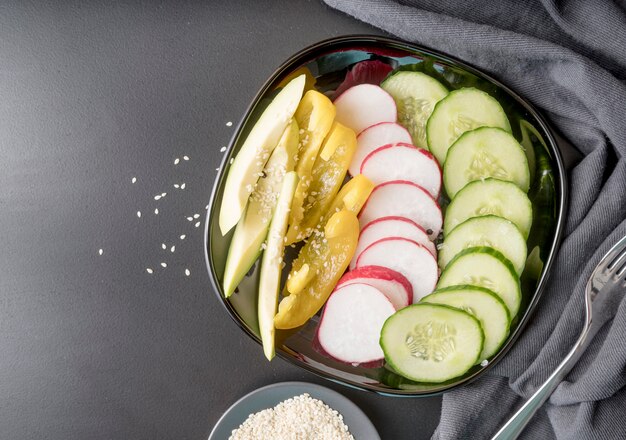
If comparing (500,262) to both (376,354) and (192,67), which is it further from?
(192,67)

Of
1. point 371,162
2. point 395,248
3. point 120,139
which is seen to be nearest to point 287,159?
point 371,162

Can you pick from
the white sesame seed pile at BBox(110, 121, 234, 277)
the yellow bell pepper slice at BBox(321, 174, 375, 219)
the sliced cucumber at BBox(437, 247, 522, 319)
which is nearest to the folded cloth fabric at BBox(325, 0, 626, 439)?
the sliced cucumber at BBox(437, 247, 522, 319)

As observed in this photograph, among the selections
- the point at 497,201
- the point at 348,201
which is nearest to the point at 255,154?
the point at 348,201

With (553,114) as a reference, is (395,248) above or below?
below

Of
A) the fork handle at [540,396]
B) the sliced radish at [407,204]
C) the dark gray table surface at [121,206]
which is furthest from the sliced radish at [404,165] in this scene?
the fork handle at [540,396]

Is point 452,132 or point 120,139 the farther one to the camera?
point 120,139

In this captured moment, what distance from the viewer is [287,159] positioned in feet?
5.66

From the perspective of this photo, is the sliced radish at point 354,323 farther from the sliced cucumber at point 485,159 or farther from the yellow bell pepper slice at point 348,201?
the sliced cucumber at point 485,159

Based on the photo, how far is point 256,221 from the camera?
177 cm

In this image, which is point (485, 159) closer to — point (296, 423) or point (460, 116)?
point (460, 116)

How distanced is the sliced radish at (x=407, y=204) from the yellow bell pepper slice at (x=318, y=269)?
9 cm

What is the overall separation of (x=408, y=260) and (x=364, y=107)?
1.38 feet

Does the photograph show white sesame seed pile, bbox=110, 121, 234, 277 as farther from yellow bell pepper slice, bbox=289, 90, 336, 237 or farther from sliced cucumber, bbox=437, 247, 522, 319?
sliced cucumber, bbox=437, 247, 522, 319

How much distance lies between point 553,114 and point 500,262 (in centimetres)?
46
